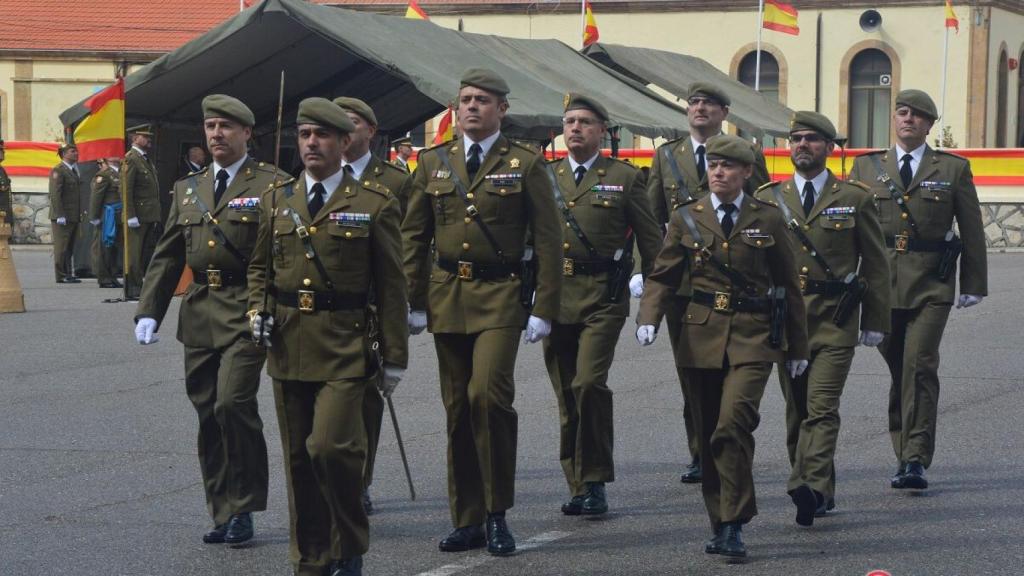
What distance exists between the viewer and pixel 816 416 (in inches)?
328

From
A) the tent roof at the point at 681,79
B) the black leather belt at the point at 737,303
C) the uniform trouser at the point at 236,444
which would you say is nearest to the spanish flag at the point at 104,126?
the tent roof at the point at 681,79

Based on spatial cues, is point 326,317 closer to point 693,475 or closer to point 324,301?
point 324,301

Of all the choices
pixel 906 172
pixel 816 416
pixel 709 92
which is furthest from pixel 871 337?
pixel 709 92

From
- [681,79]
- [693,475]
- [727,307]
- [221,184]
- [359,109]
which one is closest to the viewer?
[727,307]

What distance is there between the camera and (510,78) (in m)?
20.8

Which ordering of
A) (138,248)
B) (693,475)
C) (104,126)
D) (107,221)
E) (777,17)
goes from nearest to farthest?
(693,475) < (104,126) < (138,248) < (107,221) < (777,17)

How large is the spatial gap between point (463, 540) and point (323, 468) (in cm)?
121

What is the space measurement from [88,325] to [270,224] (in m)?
11.5

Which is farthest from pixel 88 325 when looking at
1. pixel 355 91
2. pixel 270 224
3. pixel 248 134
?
pixel 270 224

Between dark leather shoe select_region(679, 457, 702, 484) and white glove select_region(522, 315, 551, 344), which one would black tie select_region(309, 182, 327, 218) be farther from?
dark leather shoe select_region(679, 457, 702, 484)

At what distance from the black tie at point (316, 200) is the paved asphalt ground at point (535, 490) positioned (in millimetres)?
1465

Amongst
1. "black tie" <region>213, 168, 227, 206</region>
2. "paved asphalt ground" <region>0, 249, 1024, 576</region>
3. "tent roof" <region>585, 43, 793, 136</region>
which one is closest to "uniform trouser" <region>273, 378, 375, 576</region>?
"paved asphalt ground" <region>0, 249, 1024, 576</region>

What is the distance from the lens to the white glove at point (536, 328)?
24.8ft

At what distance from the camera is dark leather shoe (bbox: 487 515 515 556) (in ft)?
24.0
